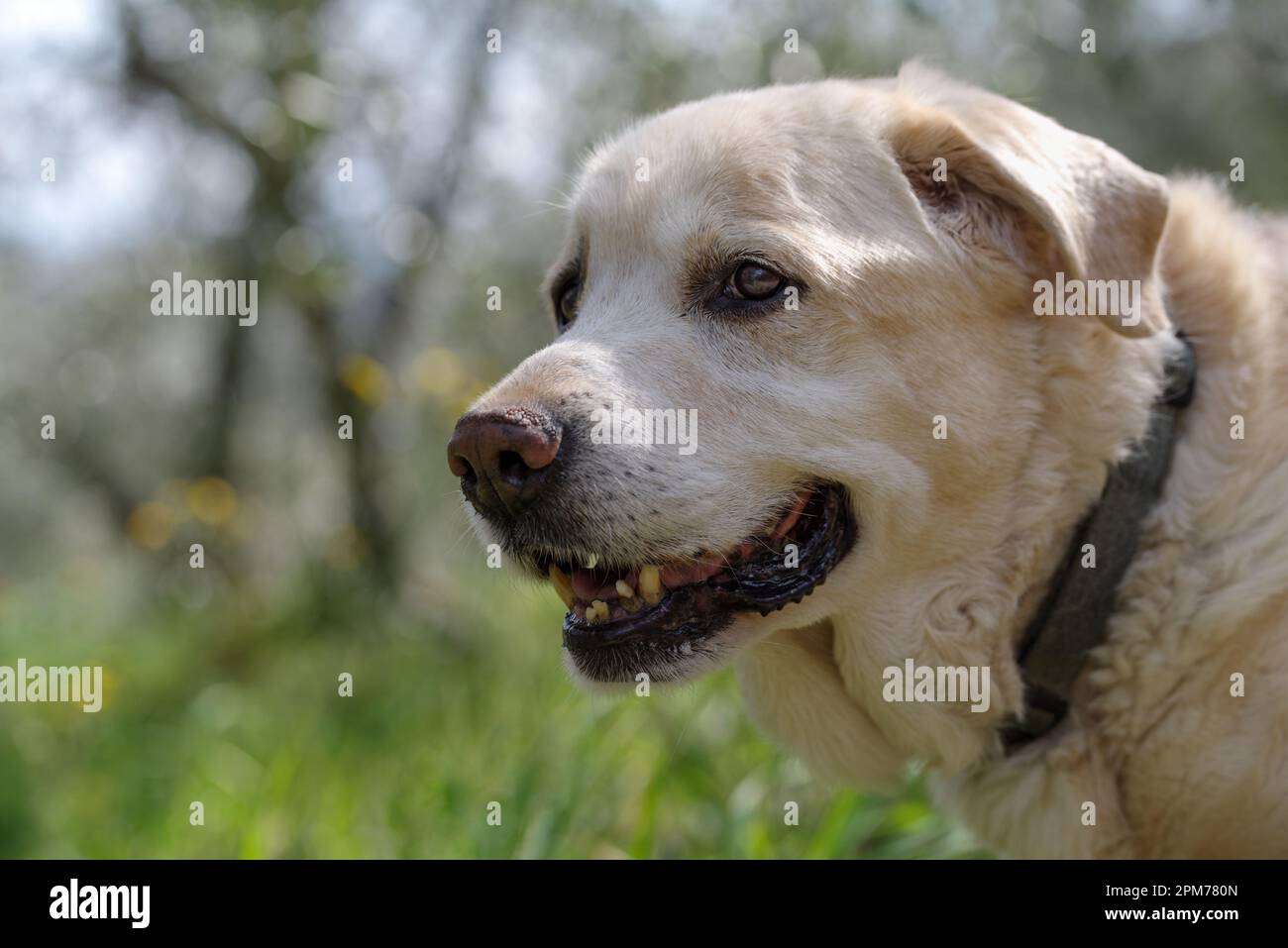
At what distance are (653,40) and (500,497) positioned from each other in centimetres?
519

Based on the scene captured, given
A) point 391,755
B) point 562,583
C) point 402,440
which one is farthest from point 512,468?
point 402,440

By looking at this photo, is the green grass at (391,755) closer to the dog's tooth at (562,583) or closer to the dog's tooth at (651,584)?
the dog's tooth at (562,583)

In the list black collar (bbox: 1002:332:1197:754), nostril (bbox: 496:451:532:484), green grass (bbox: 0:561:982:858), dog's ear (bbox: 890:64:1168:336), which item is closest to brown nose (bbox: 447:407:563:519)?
nostril (bbox: 496:451:532:484)

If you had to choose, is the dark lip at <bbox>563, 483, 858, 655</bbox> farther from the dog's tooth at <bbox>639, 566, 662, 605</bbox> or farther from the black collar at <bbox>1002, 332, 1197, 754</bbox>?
the black collar at <bbox>1002, 332, 1197, 754</bbox>

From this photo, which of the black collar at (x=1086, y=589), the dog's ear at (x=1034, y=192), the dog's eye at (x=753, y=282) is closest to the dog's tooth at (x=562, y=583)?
the dog's eye at (x=753, y=282)

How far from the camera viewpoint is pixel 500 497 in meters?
2.57

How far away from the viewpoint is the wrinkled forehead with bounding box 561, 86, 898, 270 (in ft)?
8.95

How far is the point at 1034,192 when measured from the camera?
2.61 m

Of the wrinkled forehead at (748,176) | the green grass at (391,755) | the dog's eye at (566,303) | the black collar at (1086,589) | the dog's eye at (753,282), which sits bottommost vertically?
the green grass at (391,755)

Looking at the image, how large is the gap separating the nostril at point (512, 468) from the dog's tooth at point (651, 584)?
37cm

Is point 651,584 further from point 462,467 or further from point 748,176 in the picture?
point 748,176

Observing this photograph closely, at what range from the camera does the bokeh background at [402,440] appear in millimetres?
4191

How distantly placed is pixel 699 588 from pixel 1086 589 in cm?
90

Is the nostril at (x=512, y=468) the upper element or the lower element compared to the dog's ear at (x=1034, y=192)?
lower
